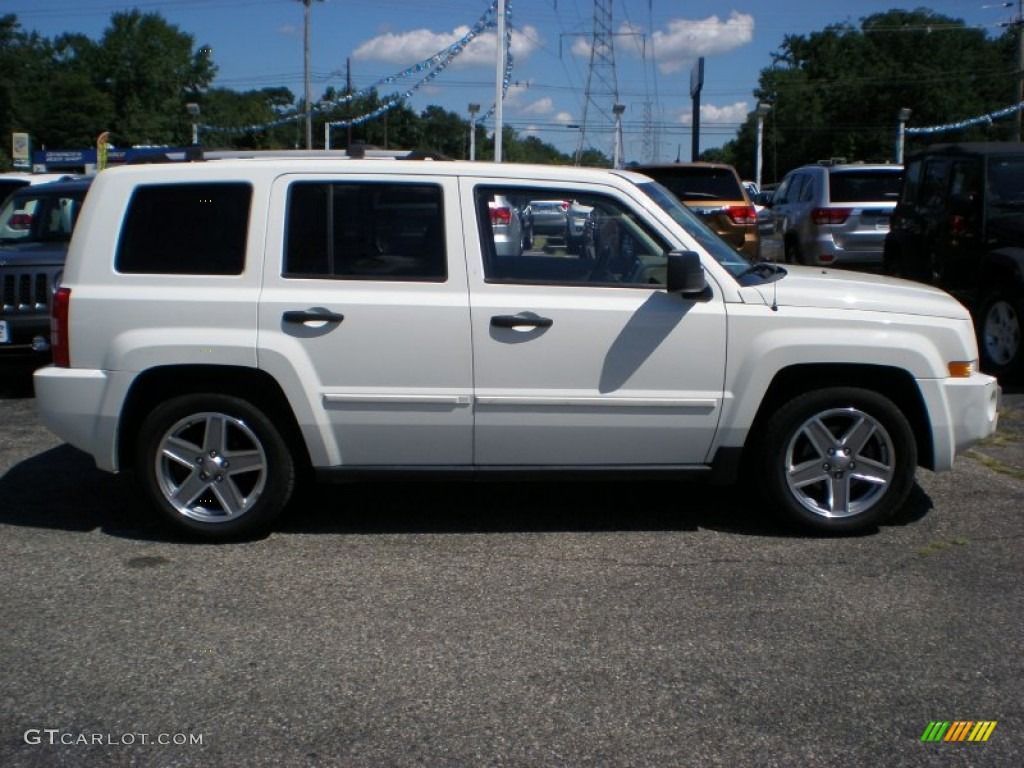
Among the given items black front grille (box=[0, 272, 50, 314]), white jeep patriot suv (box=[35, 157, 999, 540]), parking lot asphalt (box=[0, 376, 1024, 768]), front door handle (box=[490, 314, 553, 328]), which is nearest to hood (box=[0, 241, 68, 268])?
black front grille (box=[0, 272, 50, 314])

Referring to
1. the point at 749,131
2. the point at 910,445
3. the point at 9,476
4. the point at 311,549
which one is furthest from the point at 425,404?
the point at 749,131

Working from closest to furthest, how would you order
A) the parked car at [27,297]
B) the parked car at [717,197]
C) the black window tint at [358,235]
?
1. the black window tint at [358,235]
2. the parked car at [27,297]
3. the parked car at [717,197]

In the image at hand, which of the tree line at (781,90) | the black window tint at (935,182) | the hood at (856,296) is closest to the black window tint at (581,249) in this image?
the hood at (856,296)

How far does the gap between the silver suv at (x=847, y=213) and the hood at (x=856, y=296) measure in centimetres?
941

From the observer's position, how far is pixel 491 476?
5535 mm

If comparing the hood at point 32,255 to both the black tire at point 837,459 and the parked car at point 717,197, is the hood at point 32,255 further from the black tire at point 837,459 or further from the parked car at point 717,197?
the parked car at point 717,197

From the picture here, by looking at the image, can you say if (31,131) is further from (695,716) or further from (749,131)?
(695,716)

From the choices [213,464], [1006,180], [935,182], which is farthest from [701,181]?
[213,464]

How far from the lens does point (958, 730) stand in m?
3.65

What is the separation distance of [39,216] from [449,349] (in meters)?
6.85

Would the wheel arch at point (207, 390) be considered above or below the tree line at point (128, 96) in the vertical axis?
below

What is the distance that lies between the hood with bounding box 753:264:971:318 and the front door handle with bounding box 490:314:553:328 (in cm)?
106

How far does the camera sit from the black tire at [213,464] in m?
5.43

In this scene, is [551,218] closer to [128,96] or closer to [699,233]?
[699,233]
